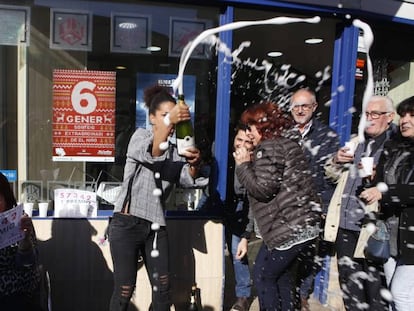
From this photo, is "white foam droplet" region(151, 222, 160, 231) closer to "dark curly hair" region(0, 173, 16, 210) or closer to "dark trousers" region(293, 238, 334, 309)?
"dark curly hair" region(0, 173, 16, 210)

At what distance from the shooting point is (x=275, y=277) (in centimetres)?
327

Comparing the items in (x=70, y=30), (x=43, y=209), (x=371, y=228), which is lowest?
(x=43, y=209)

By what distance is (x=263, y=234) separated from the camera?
319 cm

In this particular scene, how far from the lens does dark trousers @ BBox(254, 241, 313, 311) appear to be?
3201mm

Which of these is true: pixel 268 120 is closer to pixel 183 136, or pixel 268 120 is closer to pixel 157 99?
pixel 183 136

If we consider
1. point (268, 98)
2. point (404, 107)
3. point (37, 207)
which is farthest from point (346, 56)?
point (37, 207)

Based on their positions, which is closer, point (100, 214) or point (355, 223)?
point (355, 223)

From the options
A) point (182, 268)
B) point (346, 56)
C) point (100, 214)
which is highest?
point (346, 56)

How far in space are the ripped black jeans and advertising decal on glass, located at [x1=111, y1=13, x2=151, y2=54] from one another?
5.41 ft

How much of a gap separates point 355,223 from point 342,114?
1.33 meters

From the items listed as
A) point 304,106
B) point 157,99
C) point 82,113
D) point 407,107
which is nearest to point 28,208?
point 82,113

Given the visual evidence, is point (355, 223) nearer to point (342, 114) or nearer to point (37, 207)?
point (342, 114)

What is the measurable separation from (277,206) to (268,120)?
574 millimetres

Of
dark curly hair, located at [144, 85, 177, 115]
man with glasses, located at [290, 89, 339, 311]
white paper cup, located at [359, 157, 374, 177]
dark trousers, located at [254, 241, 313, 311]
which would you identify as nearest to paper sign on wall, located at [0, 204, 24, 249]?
dark curly hair, located at [144, 85, 177, 115]
